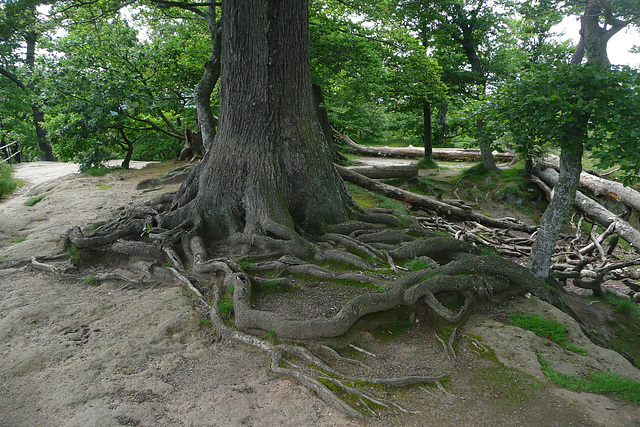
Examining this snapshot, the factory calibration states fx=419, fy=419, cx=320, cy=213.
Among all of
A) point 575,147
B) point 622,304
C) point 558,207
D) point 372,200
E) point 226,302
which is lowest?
point 622,304

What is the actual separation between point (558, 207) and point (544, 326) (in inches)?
93.3

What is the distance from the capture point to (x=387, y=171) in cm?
1513

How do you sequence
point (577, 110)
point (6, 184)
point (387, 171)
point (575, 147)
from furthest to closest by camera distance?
point (387, 171)
point (6, 184)
point (575, 147)
point (577, 110)

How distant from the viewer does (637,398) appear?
3748 mm

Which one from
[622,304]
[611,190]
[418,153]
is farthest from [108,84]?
[611,190]

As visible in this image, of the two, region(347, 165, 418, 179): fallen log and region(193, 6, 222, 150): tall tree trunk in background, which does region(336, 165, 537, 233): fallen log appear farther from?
region(193, 6, 222, 150): tall tree trunk in background

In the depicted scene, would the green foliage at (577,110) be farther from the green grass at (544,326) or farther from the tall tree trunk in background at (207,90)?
the tall tree trunk in background at (207,90)

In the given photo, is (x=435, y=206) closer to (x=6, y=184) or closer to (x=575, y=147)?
(x=575, y=147)

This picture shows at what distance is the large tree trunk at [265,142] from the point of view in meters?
6.88

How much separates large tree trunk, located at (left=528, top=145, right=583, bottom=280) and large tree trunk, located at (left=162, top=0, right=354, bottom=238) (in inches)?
132

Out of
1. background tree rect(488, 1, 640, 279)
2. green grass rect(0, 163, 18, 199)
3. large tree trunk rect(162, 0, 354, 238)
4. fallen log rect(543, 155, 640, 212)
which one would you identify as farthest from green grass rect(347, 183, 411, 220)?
green grass rect(0, 163, 18, 199)

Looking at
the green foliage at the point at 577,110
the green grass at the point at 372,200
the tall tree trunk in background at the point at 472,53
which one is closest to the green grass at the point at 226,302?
the green foliage at the point at 577,110

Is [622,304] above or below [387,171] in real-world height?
below

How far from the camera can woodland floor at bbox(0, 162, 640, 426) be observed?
3.56 metres
